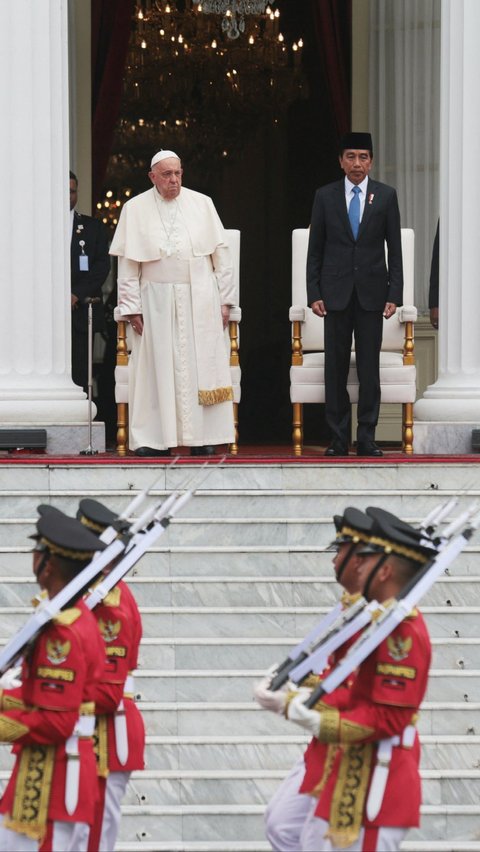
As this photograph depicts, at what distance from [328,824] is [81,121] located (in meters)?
10.2

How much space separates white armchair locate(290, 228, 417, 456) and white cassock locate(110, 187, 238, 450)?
1.90 ft

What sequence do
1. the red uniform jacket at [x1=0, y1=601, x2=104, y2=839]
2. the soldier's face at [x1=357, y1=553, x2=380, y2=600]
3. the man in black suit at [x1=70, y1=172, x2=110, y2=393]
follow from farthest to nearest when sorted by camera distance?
the man in black suit at [x1=70, y1=172, x2=110, y2=393] < the soldier's face at [x1=357, y1=553, x2=380, y2=600] < the red uniform jacket at [x1=0, y1=601, x2=104, y2=839]

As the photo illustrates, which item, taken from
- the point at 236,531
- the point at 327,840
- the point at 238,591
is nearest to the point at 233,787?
the point at 238,591

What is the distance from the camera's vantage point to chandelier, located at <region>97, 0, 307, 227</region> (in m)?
15.0

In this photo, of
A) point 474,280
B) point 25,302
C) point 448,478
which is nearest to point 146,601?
point 448,478

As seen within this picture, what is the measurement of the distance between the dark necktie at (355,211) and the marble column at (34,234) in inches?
66.0

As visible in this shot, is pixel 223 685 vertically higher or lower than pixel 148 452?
lower

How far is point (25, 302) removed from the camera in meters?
10.5

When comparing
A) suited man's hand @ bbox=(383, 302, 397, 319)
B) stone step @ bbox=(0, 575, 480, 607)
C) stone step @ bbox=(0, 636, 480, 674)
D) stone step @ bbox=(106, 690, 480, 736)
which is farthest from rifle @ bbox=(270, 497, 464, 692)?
suited man's hand @ bbox=(383, 302, 397, 319)

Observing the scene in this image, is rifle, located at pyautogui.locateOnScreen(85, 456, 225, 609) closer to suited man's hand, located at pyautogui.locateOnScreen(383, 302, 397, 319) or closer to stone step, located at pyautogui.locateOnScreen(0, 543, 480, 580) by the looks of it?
stone step, located at pyautogui.locateOnScreen(0, 543, 480, 580)

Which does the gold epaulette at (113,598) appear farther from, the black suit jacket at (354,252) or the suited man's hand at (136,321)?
the black suit jacket at (354,252)

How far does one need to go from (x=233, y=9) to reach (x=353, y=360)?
4.35 m

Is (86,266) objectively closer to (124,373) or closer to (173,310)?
(124,373)

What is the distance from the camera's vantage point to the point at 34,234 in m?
10.5
